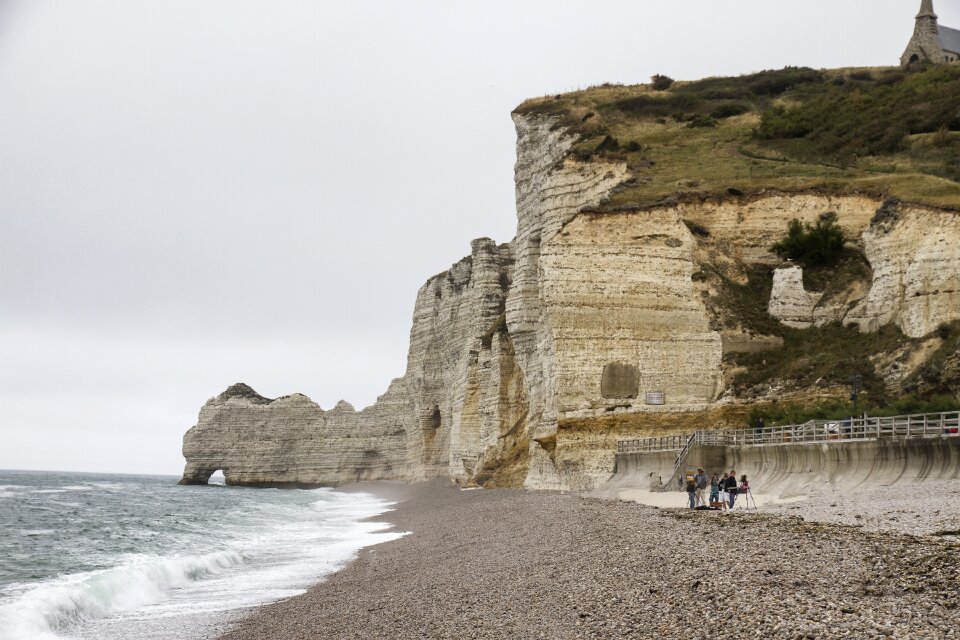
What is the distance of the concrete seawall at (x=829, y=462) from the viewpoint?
862 inches

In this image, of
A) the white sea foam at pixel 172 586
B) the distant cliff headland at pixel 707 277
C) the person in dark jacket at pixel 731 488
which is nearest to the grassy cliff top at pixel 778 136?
the distant cliff headland at pixel 707 277

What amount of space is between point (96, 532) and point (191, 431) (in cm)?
7853

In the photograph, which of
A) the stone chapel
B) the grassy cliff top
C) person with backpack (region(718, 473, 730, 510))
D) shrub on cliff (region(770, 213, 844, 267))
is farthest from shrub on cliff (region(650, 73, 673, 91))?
person with backpack (region(718, 473, 730, 510))

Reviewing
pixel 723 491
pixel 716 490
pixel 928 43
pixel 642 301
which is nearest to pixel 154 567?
pixel 716 490

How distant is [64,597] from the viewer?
Answer: 19797 mm

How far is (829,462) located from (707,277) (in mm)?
17114

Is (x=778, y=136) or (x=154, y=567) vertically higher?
(x=778, y=136)

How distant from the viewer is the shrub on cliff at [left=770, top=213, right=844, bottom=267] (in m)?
41.9

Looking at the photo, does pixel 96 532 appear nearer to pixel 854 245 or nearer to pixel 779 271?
pixel 779 271

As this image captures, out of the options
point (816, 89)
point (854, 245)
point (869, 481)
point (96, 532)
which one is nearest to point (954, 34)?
point (816, 89)

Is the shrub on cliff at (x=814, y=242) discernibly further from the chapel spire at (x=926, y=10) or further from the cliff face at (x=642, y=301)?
the chapel spire at (x=926, y=10)

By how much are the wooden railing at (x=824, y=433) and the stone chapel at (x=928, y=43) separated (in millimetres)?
63215

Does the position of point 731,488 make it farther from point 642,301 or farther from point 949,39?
point 949,39

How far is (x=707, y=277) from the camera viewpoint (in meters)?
40.9
